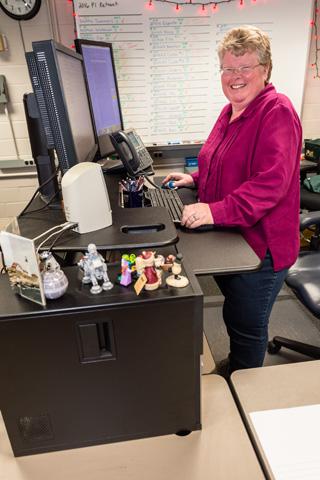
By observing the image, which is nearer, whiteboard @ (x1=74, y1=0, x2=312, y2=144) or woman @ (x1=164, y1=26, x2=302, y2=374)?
woman @ (x1=164, y1=26, x2=302, y2=374)

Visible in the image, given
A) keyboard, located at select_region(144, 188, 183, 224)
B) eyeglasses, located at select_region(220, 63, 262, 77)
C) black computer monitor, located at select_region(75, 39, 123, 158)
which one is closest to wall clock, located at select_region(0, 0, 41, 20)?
black computer monitor, located at select_region(75, 39, 123, 158)

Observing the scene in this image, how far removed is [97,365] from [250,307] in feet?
2.11

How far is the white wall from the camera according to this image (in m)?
2.44

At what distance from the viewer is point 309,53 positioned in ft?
8.94

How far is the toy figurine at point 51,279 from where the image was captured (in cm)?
63

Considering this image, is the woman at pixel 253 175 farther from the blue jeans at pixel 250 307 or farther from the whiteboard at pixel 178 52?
the whiteboard at pixel 178 52

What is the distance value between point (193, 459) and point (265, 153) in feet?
2.49

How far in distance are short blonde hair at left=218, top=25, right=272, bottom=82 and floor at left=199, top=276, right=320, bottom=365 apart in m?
1.38

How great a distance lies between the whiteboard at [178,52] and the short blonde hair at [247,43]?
1715 millimetres

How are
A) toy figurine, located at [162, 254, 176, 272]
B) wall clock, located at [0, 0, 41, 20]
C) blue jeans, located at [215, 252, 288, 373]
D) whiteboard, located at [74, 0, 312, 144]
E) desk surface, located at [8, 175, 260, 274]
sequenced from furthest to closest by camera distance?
1. whiteboard, located at [74, 0, 312, 144]
2. wall clock, located at [0, 0, 41, 20]
3. blue jeans, located at [215, 252, 288, 373]
4. desk surface, located at [8, 175, 260, 274]
5. toy figurine, located at [162, 254, 176, 272]

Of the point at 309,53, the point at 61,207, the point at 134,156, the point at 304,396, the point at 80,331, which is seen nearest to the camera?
the point at 80,331

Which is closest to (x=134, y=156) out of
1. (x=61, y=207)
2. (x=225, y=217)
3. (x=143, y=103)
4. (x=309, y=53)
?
(x=61, y=207)

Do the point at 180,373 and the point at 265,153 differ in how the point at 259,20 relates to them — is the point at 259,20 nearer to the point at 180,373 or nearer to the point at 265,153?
the point at 265,153

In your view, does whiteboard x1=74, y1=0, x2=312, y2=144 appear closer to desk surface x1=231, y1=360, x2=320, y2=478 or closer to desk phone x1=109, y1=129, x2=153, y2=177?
desk phone x1=109, y1=129, x2=153, y2=177
